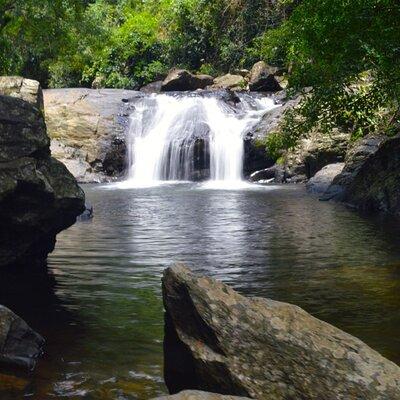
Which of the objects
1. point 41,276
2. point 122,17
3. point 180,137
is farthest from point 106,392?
point 122,17

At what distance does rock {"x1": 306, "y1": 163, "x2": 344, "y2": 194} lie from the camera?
87.5 feet

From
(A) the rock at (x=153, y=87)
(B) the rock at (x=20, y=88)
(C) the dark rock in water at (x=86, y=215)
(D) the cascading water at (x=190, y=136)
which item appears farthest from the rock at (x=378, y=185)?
(A) the rock at (x=153, y=87)

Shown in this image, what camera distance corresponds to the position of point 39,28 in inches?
1135

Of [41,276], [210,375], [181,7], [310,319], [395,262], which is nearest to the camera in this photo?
[210,375]

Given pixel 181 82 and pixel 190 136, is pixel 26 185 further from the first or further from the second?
pixel 181 82

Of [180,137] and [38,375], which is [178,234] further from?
[180,137]

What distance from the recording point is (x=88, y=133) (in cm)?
3719

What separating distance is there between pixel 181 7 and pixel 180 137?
1708cm

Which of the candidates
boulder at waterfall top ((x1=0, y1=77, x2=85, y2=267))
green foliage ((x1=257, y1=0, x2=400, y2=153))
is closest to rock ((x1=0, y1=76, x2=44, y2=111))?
green foliage ((x1=257, y1=0, x2=400, y2=153))

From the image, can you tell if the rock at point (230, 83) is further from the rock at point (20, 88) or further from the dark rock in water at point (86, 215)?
the dark rock in water at point (86, 215)

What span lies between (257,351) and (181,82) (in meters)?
38.1

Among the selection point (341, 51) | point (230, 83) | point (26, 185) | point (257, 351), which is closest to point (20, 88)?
point (230, 83)

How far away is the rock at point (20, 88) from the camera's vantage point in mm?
33406

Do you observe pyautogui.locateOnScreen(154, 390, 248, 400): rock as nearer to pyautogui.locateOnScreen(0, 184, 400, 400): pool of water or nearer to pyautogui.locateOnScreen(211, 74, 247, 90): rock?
pyautogui.locateOnScreen(0, 184, 400, 400): pool of water
